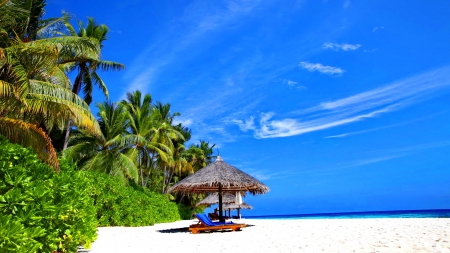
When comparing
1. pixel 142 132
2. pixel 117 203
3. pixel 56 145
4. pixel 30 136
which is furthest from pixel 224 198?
pixel 30 136

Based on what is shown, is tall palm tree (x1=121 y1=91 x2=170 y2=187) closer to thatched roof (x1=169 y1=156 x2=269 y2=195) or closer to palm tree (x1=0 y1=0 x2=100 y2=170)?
thatched roof (x1=169 y1=156 x2=269 y2=195)

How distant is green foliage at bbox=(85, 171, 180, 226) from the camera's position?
1227cm

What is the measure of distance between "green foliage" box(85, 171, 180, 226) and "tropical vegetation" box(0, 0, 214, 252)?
4 centimetres

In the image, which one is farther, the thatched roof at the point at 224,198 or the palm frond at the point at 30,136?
the thatched roof at the point at 224,198

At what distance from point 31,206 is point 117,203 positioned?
10.9 metres

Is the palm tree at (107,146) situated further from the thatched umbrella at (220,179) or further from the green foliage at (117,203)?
the thatched umbrella at (220,179)

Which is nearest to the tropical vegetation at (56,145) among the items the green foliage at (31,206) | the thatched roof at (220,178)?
the green foliage at (31,206)

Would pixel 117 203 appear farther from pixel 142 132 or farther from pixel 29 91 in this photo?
pixel 29 91

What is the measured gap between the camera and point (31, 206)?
314 cm

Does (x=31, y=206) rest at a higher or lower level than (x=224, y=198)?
lower

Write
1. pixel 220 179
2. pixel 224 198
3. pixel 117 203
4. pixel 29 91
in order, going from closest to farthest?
pixel 29 91 → pixel 220 179 → pixel 117 203 → pixel 224 198

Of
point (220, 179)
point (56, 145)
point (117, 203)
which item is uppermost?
point (56, 145)

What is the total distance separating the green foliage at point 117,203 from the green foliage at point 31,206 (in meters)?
6.77

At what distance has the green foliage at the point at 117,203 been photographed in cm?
1227
